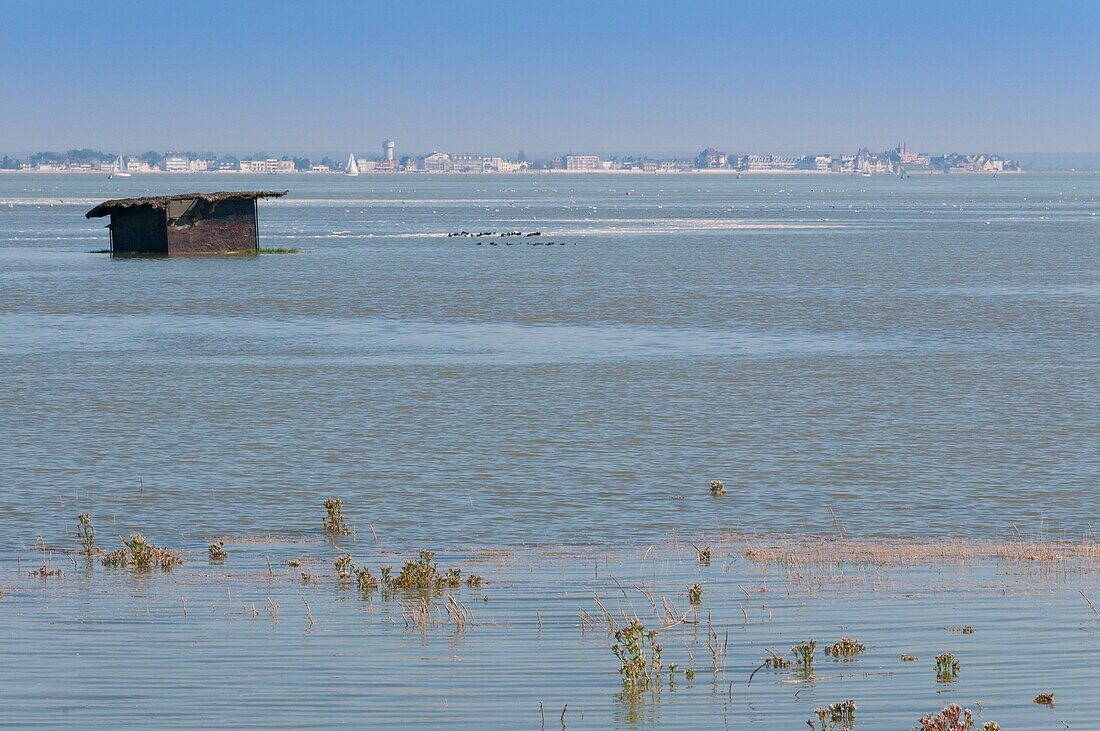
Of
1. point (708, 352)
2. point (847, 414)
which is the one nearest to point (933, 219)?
point (708, 352)

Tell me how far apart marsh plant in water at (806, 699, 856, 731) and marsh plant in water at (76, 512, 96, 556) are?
8.42 metres

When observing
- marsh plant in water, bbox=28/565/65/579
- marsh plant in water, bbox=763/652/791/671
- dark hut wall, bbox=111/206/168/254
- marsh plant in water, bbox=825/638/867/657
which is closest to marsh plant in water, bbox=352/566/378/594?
marsh plant in water, bbox=28/565/65/579

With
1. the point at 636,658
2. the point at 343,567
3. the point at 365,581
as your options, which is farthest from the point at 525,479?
the point at 636,658

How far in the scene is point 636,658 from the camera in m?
10.3

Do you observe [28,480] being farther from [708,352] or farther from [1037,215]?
[1037,215]

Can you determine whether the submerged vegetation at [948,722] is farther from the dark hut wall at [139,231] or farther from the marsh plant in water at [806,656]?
the dark hut wall at [139,231]

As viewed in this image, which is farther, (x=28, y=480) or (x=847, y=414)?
(x=847, y=414)

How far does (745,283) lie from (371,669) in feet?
159

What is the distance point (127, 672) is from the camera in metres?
10.7

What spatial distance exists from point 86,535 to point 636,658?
7.46 metres

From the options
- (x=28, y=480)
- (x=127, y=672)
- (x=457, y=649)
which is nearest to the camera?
(x=127, y=672)

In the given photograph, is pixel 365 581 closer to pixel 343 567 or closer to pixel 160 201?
pixel 343 567

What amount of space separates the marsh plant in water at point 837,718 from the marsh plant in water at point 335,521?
8.18m

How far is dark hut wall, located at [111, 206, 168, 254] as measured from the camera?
6888 centimetres
